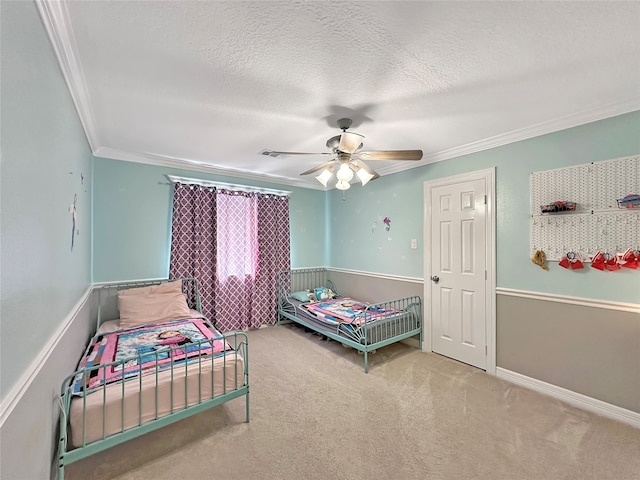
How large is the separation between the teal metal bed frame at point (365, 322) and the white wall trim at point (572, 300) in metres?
1.06

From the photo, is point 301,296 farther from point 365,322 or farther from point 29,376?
point 29,376

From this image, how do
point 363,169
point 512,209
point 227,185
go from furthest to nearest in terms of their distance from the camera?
point 227,185, point 512,209, point 363,169

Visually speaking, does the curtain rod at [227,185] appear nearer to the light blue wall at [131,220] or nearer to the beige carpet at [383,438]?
the light blue wall at [131,220]

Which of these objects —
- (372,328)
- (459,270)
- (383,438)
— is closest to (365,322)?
(372,328)

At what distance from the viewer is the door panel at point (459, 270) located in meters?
3.02

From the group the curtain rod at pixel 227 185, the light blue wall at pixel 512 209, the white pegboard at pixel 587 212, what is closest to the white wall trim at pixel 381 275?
the light blue wall at pixel 512 209

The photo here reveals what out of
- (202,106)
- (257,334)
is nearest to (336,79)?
(202,106)

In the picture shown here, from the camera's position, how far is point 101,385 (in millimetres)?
1782

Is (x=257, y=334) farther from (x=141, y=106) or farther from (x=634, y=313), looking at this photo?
(x=634, y=313)

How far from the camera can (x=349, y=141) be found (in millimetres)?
2115

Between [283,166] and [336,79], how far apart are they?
2.16 meters

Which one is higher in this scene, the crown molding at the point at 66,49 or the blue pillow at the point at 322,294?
the crown molding at the point at 66,49

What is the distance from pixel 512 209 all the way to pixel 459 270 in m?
0.84

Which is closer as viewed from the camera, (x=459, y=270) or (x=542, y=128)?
(x=542, y=128)
